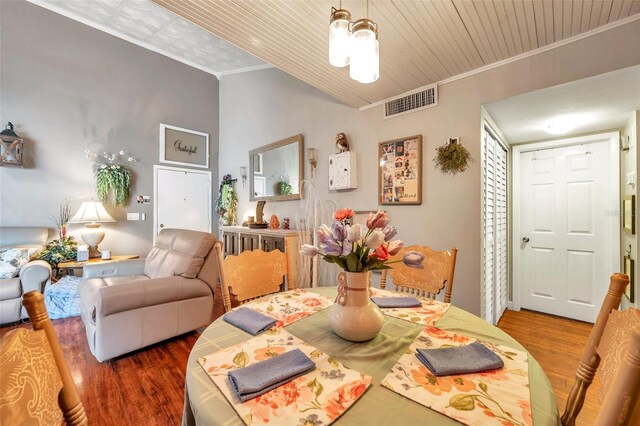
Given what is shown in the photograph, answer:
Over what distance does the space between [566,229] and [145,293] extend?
4.25 metres

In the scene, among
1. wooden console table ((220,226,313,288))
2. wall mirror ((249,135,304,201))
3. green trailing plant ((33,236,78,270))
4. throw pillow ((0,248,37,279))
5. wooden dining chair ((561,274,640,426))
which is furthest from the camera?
wall mirror ((249,135,304,201))

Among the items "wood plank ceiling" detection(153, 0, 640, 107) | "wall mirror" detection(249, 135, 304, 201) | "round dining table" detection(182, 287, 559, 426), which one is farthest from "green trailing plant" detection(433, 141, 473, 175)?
"wall mirror" detection(249, 135, 304, 201)

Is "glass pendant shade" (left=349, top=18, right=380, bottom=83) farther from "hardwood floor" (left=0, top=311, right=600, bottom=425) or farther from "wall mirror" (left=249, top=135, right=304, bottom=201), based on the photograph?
"wall mirror" (left=249, top=135, right=304, bottom=201)

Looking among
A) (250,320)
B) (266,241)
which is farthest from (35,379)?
(266,241)

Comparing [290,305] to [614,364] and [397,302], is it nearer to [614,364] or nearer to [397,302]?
[397,302]

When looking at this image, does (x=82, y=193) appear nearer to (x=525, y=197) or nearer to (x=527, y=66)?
(x=527, y=66)

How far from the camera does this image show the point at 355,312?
35.6 inches

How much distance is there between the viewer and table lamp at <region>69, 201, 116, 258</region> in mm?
3441

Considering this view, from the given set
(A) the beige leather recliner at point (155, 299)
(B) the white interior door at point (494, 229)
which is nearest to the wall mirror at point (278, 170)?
(A) the beige leather recliner at point (155, 299)

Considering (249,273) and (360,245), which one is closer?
(360,245)

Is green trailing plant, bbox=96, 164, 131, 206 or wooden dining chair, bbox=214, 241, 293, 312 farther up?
green trailing plant, bbox=96, 164, 131, 206

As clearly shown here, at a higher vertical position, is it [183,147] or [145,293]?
[183,147]

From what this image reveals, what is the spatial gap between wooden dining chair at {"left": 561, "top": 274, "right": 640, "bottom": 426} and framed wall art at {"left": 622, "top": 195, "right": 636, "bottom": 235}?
2.29 m

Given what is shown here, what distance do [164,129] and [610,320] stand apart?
5381 millimetres
